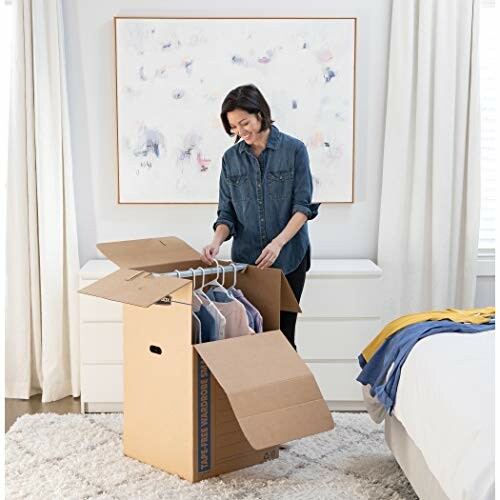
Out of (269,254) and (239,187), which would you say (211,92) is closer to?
(239,187)

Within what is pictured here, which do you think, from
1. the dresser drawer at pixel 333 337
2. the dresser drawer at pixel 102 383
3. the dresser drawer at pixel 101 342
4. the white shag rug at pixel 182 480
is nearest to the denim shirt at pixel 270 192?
the dresser drawer at pixel 333 337

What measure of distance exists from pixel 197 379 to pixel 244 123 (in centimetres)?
100

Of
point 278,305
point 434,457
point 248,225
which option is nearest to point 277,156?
point 248,225

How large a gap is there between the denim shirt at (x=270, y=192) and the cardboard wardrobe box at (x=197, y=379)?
0.53 feet

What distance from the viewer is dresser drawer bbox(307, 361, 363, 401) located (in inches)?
141

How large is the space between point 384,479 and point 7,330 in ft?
7.16

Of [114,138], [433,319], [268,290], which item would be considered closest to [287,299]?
[268,290]

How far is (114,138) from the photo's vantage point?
3877 mm

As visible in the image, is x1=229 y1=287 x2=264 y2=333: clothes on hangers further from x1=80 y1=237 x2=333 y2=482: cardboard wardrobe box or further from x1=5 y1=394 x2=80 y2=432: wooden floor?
x1=5 y1=394 x2=80 y2=432: wooden floor

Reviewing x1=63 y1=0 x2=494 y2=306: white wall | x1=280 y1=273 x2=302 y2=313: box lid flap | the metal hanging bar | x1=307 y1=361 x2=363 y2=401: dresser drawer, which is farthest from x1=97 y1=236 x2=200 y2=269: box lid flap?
x1=307 y1=361 x2=363 y2=401: dresser drawer

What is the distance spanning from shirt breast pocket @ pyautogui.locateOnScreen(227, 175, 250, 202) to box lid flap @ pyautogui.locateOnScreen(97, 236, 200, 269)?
30cm

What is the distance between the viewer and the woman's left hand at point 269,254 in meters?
2.79

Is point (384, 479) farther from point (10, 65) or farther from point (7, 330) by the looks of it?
point (10, 65)

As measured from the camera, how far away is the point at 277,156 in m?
2.87
